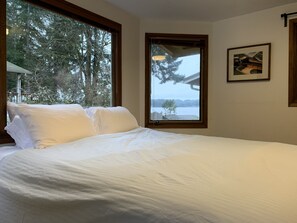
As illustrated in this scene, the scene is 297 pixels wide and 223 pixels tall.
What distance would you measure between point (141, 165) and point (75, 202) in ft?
1.19

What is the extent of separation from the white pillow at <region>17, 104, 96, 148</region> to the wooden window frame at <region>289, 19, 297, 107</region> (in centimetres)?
239

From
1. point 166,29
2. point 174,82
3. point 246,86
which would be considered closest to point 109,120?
point 174,82

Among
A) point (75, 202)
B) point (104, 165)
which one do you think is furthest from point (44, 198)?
point (104, 165)

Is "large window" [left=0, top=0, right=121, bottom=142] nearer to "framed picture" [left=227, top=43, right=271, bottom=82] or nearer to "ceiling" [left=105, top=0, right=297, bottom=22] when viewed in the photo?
"ceiling" [left=105, top=0, right=297, bottom=22]

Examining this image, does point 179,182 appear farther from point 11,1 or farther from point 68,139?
point 11,1

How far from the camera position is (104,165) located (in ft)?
4.40

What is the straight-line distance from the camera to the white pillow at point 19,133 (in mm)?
1875

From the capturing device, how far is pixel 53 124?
192 cm

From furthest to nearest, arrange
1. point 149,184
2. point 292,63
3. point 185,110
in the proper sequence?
1. point 185,110
2. point 292,63
3. point 149,184

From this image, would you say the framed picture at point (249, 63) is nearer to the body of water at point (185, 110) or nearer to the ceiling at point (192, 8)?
the ceiling at point (192, 8)

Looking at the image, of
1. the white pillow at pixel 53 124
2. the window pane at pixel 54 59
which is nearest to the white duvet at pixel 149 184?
the white pillow at pixel 53 124

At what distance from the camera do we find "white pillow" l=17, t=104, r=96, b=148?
1831 millimetres

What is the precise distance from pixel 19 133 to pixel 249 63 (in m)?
2.80

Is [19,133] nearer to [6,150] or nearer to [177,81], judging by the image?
[6,150]
